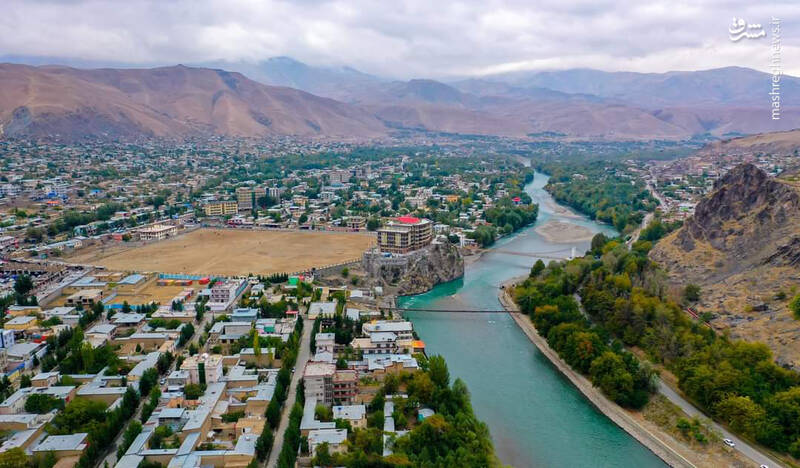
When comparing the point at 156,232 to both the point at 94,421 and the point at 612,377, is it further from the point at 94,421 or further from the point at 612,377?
the point at 612,377

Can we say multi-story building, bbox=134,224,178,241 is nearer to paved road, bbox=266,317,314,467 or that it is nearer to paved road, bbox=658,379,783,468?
paved road, bbox=266,317,314,467

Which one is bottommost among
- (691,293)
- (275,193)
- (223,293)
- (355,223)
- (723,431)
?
(723,431)

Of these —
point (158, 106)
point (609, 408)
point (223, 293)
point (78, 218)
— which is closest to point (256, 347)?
point (223, 293)

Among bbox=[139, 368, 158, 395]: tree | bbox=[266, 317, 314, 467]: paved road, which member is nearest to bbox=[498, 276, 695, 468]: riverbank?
bbox=[266, 317, 314, 467]: paved road

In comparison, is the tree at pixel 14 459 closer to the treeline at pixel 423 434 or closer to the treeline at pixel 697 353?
the treeline at pixel 423 434

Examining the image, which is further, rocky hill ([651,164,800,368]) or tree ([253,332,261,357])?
rocky hill ([651,164,800,368])
